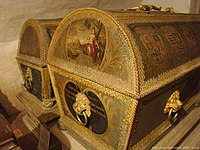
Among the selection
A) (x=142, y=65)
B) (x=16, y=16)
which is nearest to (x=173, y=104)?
(x=142, y=65)

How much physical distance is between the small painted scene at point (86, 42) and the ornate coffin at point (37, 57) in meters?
0.37

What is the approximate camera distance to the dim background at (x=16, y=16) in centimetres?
171

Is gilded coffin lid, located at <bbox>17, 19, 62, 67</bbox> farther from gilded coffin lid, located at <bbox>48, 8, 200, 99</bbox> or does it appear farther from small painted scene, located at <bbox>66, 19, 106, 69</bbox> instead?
small painted scene, located at <bbox>66, 19, 106, 69</bbox>

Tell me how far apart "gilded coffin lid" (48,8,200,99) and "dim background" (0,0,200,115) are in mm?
681

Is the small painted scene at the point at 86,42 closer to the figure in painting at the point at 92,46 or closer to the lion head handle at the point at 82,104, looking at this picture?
the figure in painting at the point at 92,46

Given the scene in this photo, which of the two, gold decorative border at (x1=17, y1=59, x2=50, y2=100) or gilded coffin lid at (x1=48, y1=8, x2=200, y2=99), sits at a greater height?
gilded coffin lid at (x1=48, y1=8, x2=200, y2=99)

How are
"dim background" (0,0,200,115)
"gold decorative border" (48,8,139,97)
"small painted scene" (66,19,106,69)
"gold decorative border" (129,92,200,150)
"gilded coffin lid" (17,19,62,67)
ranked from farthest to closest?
1. "dim background" (0,0,200,115)
2. "gilded coffin lid" (17,19,62,67)
3. "gold decorative border" (129,92,200,150)
4. "small painted scene" (66,19,106,69)
5. "gold decorative border" (48,8,139,97)

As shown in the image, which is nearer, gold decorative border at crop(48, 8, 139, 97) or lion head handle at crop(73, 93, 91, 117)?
gold decorative border at crop(48, 8, 139, 97)

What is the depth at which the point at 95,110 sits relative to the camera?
1136 mm

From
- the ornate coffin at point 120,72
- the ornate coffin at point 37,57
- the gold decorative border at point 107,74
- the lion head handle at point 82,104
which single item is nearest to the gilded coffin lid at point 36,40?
the ornate coffin at point 37,57

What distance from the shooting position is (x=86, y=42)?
1086mm

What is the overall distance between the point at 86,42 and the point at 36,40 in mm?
643

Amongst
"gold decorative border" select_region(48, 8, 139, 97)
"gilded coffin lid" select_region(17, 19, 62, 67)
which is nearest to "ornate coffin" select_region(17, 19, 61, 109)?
"gilded coffin lid" select_region(17, 19, 62, 67)

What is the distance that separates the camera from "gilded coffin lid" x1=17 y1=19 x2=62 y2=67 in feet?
4.88
